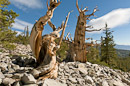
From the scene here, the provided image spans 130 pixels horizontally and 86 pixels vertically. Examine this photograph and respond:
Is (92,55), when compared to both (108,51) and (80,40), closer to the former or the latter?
(108,51)

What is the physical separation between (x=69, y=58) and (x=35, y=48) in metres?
4.27

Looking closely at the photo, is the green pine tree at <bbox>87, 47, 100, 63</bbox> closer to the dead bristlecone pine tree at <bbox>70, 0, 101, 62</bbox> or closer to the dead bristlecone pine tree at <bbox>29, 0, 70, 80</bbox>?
the dead bristlecone pine tree at <bbox>70, 0, 101, 62</bbox>

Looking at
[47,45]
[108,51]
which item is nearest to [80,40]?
[47,45]

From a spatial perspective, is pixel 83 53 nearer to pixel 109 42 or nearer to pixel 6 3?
pixel 6 3

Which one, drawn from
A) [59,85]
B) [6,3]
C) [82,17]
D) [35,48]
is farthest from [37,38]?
[6,3]

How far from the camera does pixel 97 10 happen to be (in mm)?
8852

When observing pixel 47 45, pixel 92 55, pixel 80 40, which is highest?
pixel 80 40

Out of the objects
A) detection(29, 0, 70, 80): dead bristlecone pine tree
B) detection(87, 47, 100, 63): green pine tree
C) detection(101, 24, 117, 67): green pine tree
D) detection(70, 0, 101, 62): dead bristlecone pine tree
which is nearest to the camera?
detection(29, 0, 70, 80): dead bristlecone pine tree

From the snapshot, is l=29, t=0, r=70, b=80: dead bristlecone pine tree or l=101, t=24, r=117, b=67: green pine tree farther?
l=101, t=24, r=117, b=67: green pine tree

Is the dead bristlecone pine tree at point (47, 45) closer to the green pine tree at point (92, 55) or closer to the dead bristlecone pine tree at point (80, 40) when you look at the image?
the dead bristlecone pine tree at point (80, 40)

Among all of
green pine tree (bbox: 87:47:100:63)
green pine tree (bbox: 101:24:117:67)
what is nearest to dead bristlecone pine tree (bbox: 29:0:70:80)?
green pine tree (bbox: 87:47:100:63)

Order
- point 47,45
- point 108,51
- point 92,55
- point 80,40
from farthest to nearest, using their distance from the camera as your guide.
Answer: point 92,55
point 108,51
point 80,40
point 47,45

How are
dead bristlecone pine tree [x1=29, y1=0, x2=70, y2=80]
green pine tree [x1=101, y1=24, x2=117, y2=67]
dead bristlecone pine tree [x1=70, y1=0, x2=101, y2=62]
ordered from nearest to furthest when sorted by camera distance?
dead bristlecone pine tree [x1=29, y1=0, x2=70, y2=80], dead bristlecone pine tree [x1=70, y1=0, x2=101, y2=62], green pine tree [x1=101, y1=24, x2=117, y2=67]

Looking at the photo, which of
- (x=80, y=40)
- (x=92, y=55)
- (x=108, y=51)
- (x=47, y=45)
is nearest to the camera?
(x=47, y=45)
